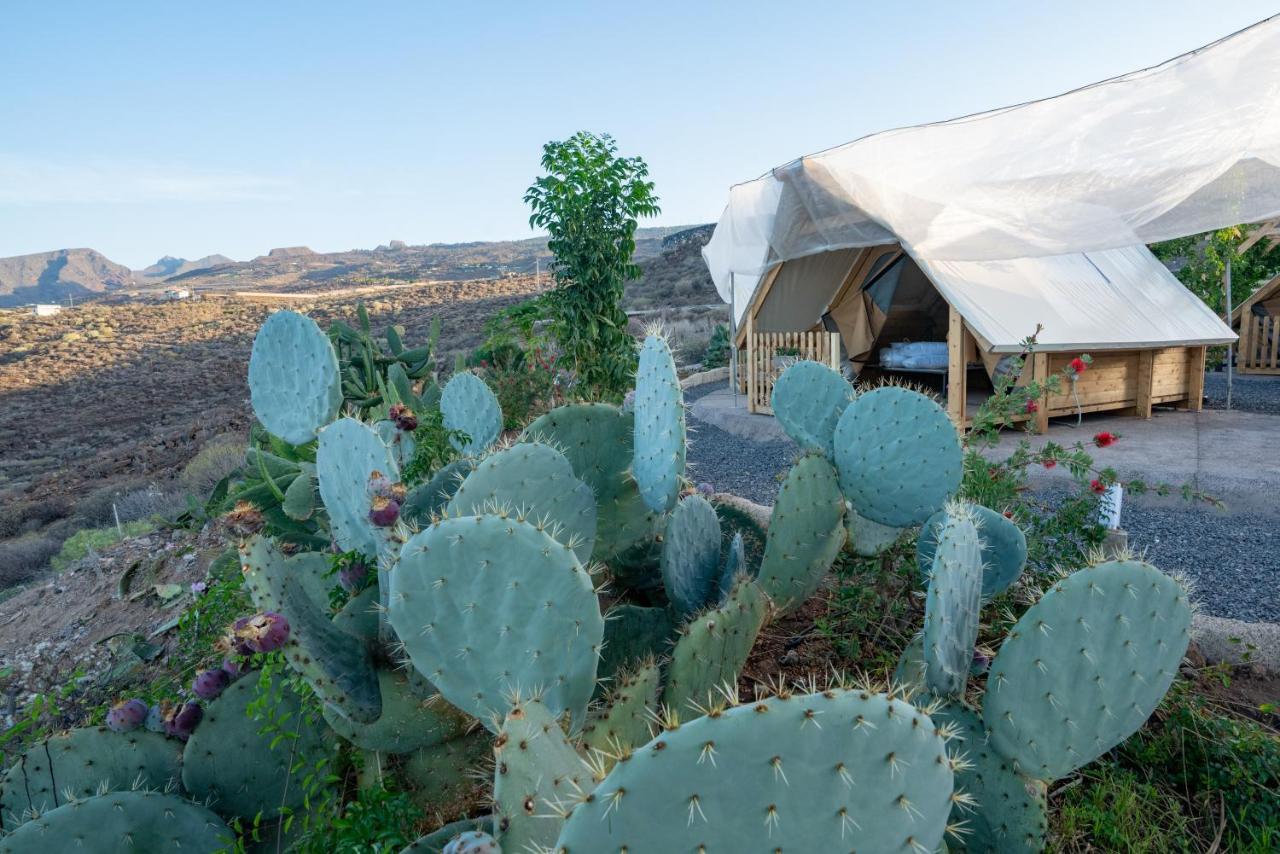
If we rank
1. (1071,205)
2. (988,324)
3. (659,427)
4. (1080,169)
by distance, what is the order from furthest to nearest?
1. (988,324)
2. (1071,205)
3. (1080,169)
4. (659,427)

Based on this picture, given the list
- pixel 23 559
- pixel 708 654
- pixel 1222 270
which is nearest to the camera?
pixel 708 654

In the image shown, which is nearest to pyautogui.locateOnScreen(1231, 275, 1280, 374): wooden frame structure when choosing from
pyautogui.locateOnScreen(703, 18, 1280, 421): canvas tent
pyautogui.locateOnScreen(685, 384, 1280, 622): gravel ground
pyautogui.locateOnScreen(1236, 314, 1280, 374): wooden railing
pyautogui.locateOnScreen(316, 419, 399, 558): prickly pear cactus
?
pyautogui.locateOnScreen(1236, 314, 1280, 374): wooden railing

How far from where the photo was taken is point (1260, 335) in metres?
10.3

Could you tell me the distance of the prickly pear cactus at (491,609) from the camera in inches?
46.8

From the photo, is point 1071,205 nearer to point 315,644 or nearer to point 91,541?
point 315,644

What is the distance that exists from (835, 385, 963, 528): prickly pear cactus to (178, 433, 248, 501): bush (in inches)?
252

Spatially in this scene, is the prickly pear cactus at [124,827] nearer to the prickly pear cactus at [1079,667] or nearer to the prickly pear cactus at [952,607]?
the prickly pear cactus at [952,607]

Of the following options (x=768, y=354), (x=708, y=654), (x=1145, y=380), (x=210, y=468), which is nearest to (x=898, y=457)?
(x=708, y=654)

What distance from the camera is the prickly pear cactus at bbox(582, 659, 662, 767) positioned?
1233mm

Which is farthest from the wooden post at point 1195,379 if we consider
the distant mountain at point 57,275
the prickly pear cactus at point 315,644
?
the distant mountain at point 57,275

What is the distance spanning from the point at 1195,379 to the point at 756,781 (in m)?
8.37

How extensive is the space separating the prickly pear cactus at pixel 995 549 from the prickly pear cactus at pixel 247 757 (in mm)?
1491

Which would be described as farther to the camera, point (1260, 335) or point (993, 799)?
point (1260, 335)

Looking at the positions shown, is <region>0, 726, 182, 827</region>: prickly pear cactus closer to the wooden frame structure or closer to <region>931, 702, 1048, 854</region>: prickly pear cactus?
<region>931, 702, 1048, 854</region>: prickly pear cactus
